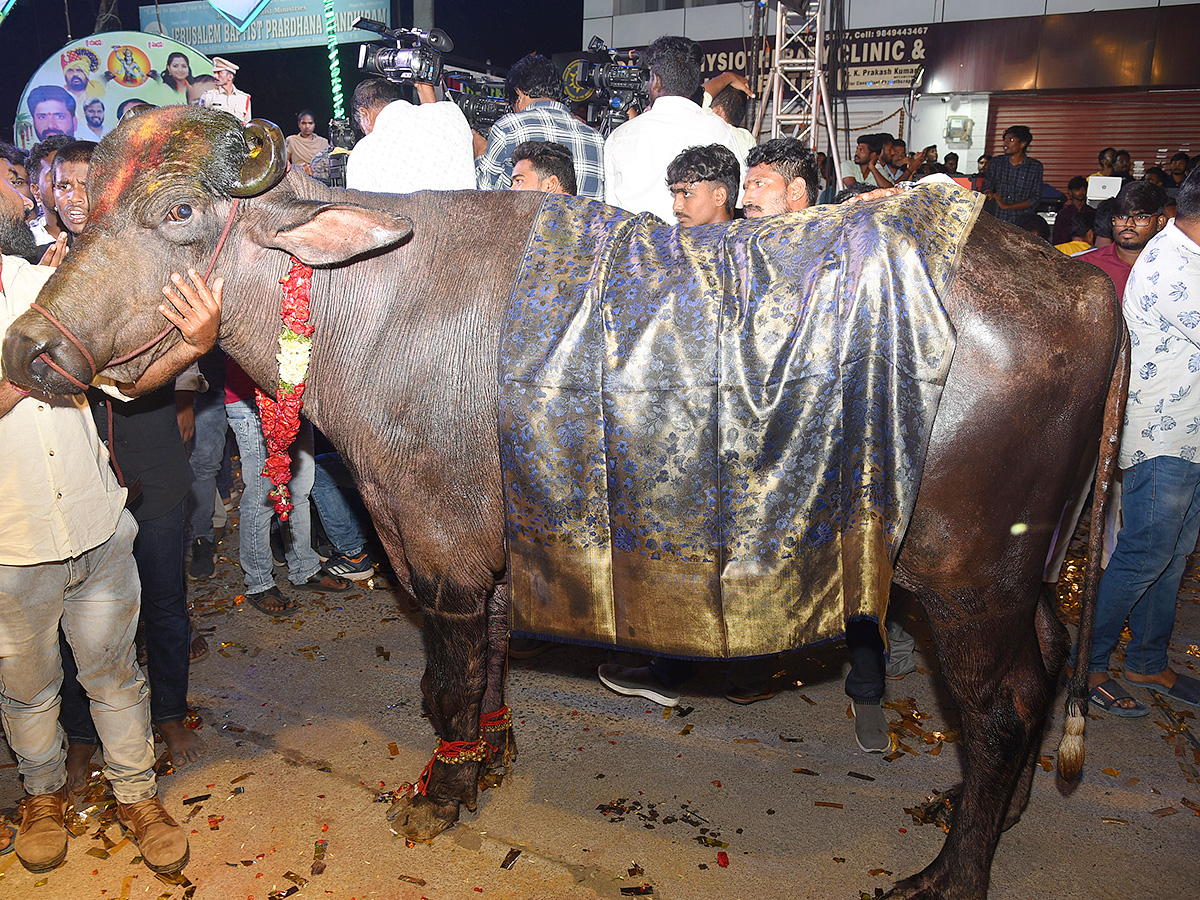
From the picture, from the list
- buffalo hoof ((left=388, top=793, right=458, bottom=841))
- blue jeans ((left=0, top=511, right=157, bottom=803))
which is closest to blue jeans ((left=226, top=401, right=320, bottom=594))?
blue jeans ((left=0, top=511, right=157, bottom=803))

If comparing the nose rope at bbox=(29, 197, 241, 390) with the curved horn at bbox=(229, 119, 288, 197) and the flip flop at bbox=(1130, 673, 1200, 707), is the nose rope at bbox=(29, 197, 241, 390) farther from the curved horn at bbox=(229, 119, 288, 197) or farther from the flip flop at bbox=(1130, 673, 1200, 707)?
the flip flop at bbox=(1130, 673, 1200, 707)

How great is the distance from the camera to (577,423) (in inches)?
97.0

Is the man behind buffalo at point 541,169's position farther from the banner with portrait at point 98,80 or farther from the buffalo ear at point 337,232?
the banner with portrait at point 98,80

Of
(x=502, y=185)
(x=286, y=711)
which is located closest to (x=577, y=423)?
(x=286, y=711)

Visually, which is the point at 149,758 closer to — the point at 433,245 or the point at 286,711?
the point at 286,711

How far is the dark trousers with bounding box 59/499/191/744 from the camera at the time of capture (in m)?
3.40

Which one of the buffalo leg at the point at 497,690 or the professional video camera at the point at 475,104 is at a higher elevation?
the professional video camera at the point at 475,104

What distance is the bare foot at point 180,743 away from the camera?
352 centimetres

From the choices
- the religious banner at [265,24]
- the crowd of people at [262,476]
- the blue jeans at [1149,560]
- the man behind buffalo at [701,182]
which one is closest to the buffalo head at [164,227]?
the crowd of people at [262,476]

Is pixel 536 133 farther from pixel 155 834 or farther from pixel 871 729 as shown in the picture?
pixel 155 834

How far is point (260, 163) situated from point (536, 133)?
2850 millimetres

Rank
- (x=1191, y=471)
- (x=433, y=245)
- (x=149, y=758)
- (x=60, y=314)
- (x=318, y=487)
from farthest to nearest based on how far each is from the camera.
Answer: (x=318, y=487)
(x=1191, y=471)
(x=149, y=758)
(x=433, y=245)
(x=60, y=314)

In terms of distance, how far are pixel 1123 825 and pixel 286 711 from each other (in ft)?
11.9

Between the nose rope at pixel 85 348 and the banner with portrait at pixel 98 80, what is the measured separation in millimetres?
9692
